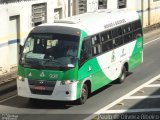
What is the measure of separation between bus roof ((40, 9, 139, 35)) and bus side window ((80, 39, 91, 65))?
16.4 inches

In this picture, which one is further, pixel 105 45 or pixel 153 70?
pixel 153 70

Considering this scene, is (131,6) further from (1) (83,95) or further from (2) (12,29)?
(1) (83,95)

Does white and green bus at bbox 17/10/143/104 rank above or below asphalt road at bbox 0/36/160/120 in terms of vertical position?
above

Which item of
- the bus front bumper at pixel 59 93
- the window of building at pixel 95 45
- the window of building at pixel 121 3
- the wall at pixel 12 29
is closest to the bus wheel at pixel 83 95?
the bus front bumper at pixel 59 93

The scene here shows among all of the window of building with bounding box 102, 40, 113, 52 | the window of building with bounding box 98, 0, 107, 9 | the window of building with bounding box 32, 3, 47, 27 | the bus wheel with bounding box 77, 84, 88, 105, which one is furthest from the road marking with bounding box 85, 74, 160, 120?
the window of building with bounding box 98, 0, 107, 9

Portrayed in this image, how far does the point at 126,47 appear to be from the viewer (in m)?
20.8

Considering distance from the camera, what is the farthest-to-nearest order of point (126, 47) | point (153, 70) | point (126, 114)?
point (153, 70) → point (126, 47) → point (126, 114)

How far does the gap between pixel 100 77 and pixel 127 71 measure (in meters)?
3.28

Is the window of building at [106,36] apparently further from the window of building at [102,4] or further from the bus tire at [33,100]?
the window of building at [102,4]

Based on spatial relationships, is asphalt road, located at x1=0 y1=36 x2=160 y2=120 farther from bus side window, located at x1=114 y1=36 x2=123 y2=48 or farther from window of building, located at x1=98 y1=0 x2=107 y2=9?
window of building, located at x1=98 y1=0 x2=107 y2=9

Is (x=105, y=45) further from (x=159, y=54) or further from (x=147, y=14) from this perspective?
(x=147, y=14)

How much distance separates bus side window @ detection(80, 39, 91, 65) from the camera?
16875mm

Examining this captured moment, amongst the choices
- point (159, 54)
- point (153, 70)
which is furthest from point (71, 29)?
point (159, 54)

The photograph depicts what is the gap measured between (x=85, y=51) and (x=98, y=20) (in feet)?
6.76
